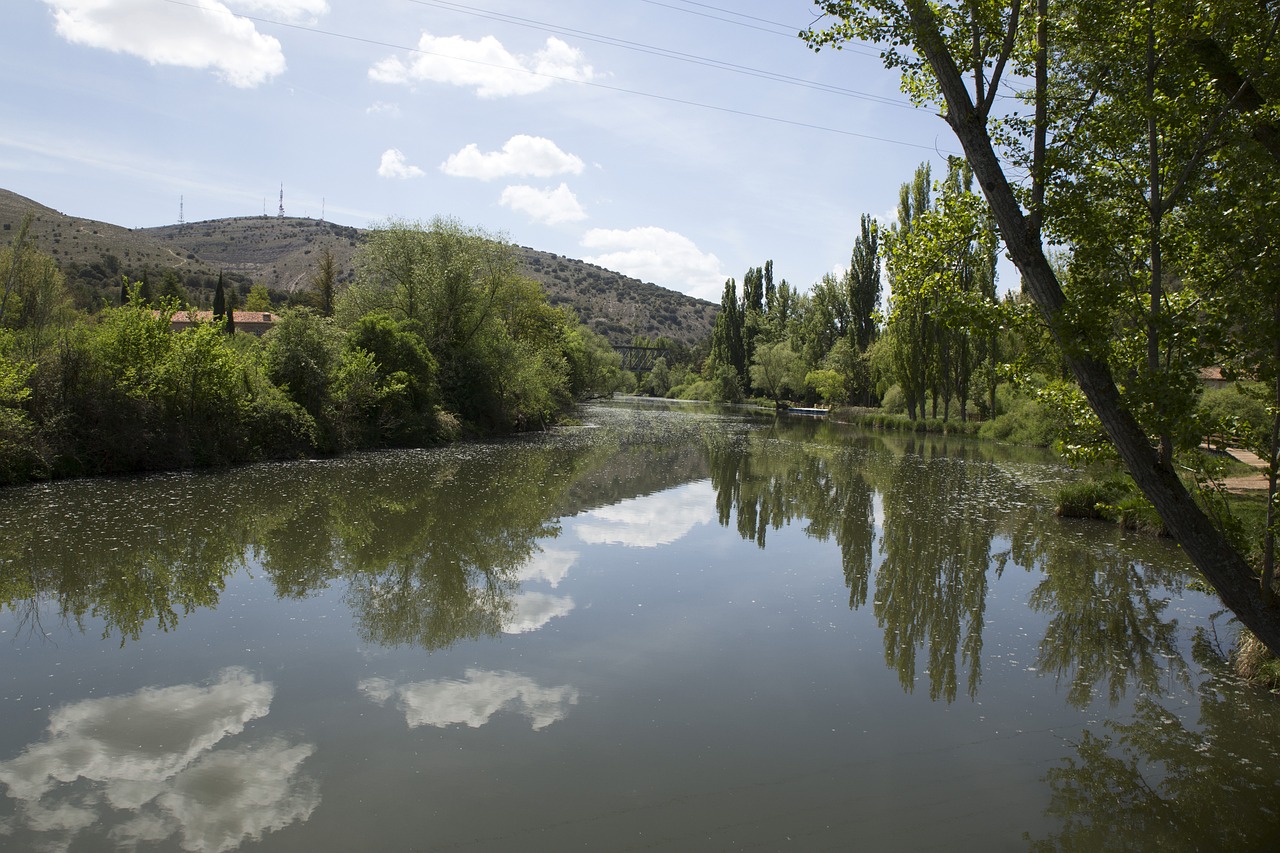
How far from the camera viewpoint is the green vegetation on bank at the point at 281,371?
16844mm

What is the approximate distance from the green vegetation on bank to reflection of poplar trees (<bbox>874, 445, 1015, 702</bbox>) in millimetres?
16219

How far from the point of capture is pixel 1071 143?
5.88m

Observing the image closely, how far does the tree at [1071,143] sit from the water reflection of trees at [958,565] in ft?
8.48

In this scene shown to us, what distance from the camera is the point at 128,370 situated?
17.8 metres

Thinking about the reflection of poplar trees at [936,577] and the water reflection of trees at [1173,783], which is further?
the reflection of poplar trees at [936,577]

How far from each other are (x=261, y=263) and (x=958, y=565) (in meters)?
113

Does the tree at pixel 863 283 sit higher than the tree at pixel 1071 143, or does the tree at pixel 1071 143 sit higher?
the tree at pixel 863 283

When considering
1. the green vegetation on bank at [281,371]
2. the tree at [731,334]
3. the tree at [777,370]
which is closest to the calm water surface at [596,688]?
the green vegetation on bank at [281,371]

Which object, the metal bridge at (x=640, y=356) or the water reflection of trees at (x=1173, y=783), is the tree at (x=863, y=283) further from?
the metal bridge at (x=640, y=356)

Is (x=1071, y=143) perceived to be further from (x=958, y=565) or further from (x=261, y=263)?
(x=261, y=263)

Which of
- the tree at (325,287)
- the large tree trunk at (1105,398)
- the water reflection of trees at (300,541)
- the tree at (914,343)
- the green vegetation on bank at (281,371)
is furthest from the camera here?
the tree at (325,287)

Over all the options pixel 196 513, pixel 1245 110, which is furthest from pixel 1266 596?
pixel 196 513

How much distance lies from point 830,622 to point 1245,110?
20.3 feet

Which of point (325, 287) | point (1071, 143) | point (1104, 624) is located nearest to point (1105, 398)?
point (1071, 143)
